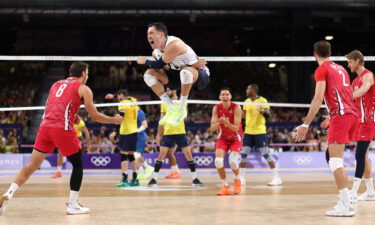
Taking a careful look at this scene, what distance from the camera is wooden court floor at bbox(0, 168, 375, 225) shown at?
614cm

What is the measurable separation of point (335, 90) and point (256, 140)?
4999 millimetres

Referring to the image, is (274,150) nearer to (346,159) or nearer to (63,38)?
(346,159)

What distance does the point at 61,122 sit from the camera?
6.89m

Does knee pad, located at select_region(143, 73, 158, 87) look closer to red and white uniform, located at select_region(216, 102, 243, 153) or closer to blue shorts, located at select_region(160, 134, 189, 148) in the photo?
red and white uniform, located at select_region(216, 102, 243, 153)

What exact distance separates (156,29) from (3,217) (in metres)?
2.95

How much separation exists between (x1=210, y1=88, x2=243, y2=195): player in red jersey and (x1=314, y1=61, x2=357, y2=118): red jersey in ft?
9.62

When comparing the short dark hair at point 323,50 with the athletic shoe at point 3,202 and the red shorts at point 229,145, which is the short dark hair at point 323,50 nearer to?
the red shorts at point 229,145

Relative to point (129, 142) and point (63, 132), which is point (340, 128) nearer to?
point (63, 132)

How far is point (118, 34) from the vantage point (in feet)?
88.9

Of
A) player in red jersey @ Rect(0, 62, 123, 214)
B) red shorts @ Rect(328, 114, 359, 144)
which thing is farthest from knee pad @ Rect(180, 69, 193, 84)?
red shorts @ Rect(328, 114, 359, 144)

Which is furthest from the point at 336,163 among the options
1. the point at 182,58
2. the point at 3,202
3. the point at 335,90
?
the point at 3,202

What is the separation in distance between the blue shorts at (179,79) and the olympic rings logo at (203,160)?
360 inches

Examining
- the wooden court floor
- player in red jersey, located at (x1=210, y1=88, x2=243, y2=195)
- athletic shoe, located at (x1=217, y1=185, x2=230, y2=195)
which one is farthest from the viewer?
player in red jersey, located at (x1=210, y1=88, x2=243, y2=195)

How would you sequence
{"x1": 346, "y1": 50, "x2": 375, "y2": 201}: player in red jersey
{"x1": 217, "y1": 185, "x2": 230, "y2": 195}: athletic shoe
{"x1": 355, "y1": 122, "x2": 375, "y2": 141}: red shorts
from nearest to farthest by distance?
{"x1": 346, "y1": 50, "x2": 375, "y2": 201}: player in red jersey, {"x1": 355, "y1": 122, "x2": 375, "y2": 141}: red shorts, {"x1": 217, "y1": 185, "x2": 230, "y2": 195}: athletic shoe
